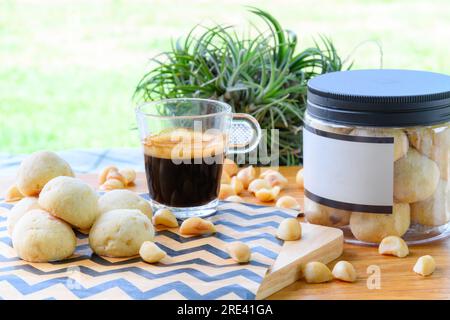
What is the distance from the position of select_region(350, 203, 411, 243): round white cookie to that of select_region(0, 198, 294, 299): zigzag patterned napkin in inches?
4.8

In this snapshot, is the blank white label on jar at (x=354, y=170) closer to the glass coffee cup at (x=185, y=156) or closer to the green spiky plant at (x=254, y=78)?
the glass coffee cup at (x=185, y=156)

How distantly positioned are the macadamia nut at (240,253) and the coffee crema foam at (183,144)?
0.21 meters

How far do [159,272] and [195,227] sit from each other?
15cm

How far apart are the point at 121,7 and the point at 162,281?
2.96 m

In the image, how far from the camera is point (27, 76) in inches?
136

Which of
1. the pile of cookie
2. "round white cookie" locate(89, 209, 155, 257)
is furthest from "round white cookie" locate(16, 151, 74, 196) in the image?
"round white cookie" locate(89, 209, 155, 257)

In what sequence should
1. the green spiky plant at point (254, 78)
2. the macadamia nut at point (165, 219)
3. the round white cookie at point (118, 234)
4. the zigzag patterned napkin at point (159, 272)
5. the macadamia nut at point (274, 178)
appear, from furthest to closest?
the green spiky plant at point (254, 78)
the macadamia nut at point (274, 178)
the macadamia nut at point (165, 219)
the round white cookie at point (118, 234)
the zigzag patterned napkin at point (159, 272)

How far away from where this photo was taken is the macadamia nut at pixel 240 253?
38.4 inches

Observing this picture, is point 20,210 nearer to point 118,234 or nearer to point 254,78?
point 118,234

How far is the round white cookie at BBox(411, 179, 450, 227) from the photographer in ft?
3.48

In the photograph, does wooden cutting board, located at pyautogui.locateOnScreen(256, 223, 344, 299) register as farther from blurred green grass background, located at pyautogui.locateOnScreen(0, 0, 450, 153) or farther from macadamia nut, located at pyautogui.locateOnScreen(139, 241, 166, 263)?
blurred green grass background, located at pyautogui.locateOnScreen(0, 0, 450, 153)

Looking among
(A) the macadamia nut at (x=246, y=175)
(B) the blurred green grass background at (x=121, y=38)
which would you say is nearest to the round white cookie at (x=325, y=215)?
(A) the macadamia nut at (x=246, y=175)

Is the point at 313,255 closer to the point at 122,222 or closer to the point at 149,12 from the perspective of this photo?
the point at 122,222

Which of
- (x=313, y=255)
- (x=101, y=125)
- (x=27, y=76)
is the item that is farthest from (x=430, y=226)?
(x=27, y=76)
